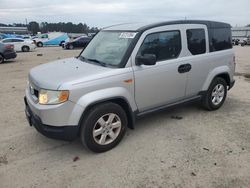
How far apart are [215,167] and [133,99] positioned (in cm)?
156

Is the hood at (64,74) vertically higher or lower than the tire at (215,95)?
higher

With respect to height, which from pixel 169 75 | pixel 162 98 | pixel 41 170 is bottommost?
pixel 41 170

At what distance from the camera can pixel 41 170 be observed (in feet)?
12.3

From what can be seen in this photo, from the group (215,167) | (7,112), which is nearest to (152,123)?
(215,167)

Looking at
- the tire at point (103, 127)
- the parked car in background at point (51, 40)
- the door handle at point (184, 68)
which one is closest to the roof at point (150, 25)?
the door handle at point (184, 68)

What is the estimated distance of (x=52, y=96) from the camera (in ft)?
12.3

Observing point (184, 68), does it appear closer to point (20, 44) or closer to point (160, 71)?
point (160, 71)

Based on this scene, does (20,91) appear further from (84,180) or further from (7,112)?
(84,180)

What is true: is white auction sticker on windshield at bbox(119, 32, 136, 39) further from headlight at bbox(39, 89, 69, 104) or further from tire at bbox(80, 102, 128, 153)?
headlight at bbox(39, 89, 69, 104)

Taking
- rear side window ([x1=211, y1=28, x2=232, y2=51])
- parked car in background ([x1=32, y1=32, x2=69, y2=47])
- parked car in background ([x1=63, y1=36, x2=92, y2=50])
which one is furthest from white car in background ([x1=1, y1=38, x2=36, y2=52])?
rear side window ([x1=211, y1=28, x2=232, y2=51])

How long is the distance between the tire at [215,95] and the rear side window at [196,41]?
0.82 m

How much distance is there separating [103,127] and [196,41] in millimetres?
2558

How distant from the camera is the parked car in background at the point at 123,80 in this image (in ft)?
12.4

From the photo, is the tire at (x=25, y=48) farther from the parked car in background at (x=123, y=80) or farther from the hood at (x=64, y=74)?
the hood at (x=64, y=74)
